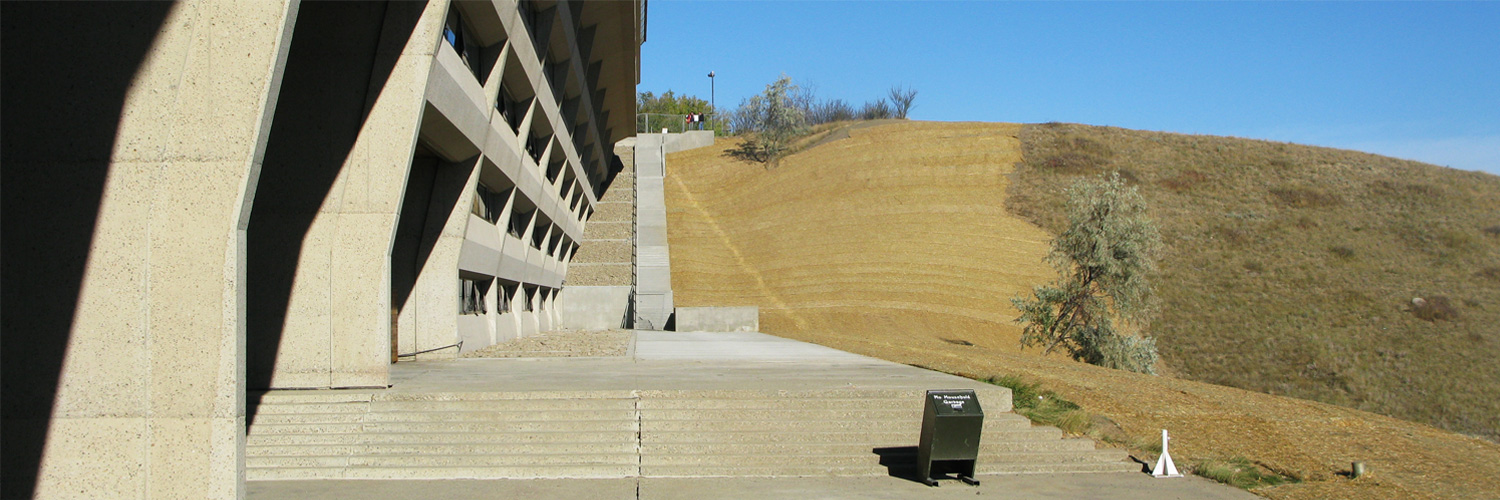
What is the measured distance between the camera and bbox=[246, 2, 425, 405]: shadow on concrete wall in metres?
11.5

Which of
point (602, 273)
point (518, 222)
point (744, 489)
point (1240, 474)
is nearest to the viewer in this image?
point (744, 489)

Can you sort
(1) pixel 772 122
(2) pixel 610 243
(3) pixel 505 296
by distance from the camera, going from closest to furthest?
(3) pixel 505 296, (2) pixel 610 243, (1) pixel 772 122

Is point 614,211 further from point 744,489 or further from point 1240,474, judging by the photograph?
point 1240,474

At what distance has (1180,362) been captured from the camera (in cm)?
3578

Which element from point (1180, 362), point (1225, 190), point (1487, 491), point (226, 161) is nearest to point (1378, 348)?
point (1180, 362)

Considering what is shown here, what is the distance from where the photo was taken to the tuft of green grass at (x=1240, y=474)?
9539mm

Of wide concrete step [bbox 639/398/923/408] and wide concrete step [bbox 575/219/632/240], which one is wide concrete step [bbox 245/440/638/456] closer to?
wide concrete step [bbox 639/398/923/408]

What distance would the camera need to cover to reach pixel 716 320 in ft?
104

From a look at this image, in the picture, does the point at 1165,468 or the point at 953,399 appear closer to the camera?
the point at 953,399

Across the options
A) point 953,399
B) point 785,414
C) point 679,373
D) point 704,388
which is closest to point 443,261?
point 679,373

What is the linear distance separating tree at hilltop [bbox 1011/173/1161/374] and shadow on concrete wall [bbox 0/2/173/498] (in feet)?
88.6

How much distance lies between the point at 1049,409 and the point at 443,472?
22.4 ft

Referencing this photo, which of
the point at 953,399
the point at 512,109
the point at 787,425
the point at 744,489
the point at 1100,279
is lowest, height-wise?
the point at 744,489

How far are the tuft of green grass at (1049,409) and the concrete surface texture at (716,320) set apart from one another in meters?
19.1
